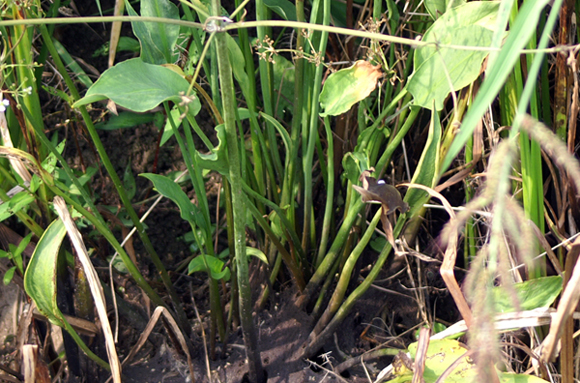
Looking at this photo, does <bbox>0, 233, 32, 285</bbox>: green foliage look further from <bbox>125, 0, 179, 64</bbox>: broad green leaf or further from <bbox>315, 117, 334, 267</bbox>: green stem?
<bbox>315, 117, 334, 267</bbox>: green stem

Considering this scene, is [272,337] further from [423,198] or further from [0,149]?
[0,149]

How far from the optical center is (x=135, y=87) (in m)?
0.55

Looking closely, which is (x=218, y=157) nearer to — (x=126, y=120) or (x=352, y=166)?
(x=352, y=166)

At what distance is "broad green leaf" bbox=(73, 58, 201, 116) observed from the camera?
53cm

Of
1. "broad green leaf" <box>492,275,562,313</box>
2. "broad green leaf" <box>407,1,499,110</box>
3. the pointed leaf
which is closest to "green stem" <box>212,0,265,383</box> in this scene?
the pointed leaf

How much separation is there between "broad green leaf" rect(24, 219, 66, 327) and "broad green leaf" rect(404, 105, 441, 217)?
1.81 feet

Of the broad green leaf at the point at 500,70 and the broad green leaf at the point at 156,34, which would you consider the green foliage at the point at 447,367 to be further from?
the broad green leaf at the point at 156,34

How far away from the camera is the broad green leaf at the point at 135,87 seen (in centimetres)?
53

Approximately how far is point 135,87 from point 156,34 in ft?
0.59

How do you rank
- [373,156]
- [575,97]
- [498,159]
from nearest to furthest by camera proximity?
[498,159] → [575,97] → [373,156]

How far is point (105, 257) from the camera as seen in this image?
101 centimetres

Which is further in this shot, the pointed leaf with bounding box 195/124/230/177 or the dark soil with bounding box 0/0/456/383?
the dark soil with bounding box 0/0/456/383

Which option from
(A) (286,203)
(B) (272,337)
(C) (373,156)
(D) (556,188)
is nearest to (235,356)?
(B) (272,337)

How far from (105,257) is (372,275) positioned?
591mm
